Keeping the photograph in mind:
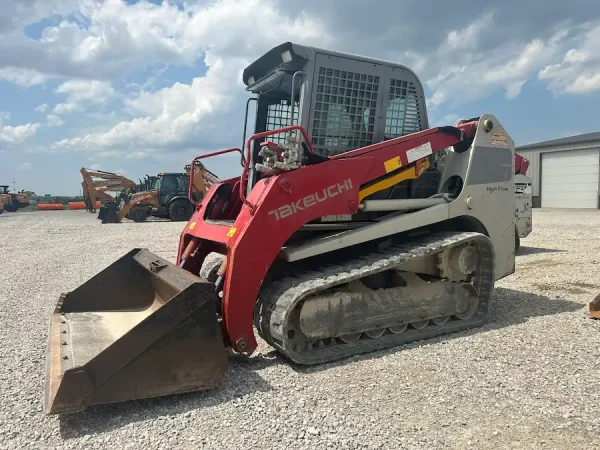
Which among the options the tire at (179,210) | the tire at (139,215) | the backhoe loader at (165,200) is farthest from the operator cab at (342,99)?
the tire at (139,215)

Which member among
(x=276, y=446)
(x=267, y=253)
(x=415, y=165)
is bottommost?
(x=276, y=446)

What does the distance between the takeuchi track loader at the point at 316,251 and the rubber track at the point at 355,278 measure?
0.7 inches

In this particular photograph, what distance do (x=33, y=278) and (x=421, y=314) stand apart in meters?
7.04

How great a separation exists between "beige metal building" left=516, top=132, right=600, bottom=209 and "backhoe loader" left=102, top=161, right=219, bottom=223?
57.6ft

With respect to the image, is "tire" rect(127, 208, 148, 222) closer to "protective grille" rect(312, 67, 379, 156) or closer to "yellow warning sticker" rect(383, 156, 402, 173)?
"protective grille" rect(312, 67, 379, 156)

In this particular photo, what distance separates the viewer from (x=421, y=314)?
16.3 feet

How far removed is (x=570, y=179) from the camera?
30.0m

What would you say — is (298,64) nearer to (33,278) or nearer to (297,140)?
(297,140)

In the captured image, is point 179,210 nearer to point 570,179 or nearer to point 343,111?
Result: point 343,111

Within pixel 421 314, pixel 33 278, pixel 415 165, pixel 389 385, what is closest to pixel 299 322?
pixel 389 385

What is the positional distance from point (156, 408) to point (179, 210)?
21396 millimetres

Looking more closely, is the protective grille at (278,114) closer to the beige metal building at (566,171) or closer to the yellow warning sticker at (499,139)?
the yellow warning sticker at (499,139)

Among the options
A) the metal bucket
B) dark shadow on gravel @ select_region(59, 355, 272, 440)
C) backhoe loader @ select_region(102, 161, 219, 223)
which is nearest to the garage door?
backhoe loader @ select_region(102, 161, 219, 223)

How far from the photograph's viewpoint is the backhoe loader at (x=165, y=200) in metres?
24.0
